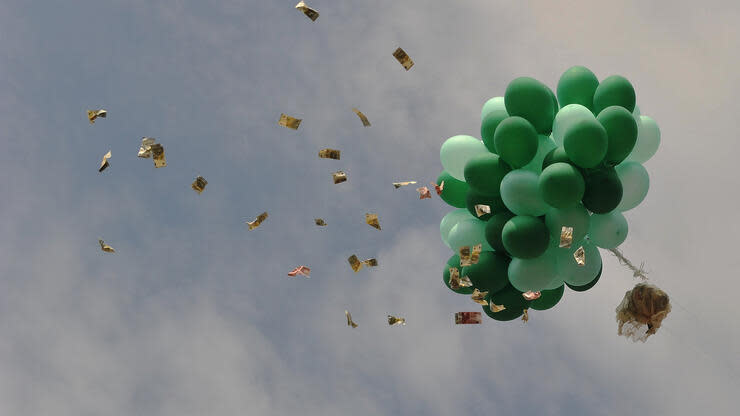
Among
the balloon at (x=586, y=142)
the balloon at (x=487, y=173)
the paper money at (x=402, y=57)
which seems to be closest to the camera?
the balloon at (x=586, y=142)

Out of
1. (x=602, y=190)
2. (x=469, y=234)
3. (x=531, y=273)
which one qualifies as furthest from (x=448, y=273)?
(x=602, y=190)

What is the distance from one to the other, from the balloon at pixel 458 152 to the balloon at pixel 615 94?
1.39m

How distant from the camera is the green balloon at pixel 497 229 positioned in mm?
10406

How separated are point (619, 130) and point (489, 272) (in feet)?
6.93

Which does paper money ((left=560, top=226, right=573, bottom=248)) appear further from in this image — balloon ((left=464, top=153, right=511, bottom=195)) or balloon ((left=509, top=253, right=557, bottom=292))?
balloon ((left=464, top=153, right=511, bottom=195))

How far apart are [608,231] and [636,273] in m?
0.89

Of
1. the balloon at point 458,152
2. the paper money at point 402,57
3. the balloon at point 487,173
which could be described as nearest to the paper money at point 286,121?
the paper money at point 402,57

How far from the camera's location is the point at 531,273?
10289mm

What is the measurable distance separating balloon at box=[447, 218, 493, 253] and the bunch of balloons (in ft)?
0.04

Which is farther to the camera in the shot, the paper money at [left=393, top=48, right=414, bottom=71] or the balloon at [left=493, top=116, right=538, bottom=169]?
the paper money at [left=393, top=48, right=414, bottom=71]

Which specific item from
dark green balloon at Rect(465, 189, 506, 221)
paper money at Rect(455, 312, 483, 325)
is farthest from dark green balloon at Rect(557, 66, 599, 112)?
paper money at Rect(455, 312, 483, 325)

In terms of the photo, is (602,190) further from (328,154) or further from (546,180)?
(328,154)

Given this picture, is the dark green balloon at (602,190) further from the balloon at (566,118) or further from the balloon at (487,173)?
the balloon at (487,173)

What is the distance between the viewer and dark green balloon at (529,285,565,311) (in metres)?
11.1
